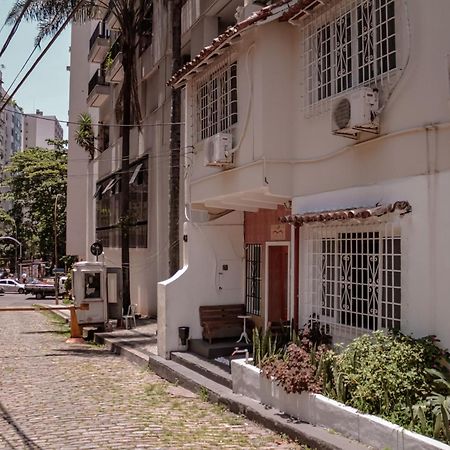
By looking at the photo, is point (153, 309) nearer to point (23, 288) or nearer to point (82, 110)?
point (82, 110)

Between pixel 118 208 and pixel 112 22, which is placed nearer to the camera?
pixel 118 208

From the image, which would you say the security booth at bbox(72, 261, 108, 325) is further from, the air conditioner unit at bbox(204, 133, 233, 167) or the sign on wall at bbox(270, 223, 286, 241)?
the air conditioner unit at bbox(204, 133, 233, 167)

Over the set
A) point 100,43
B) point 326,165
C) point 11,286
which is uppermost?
point 100,43

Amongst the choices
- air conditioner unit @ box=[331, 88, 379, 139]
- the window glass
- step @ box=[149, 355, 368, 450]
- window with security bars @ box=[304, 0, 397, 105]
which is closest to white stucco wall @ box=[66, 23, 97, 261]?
the window glass

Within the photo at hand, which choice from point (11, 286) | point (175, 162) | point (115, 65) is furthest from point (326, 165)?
point (11, 286)

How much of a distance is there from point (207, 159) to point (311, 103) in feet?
8.02

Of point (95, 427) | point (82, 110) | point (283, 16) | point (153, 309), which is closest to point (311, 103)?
point (283, 16)

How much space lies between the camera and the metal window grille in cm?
728

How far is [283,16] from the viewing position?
29.5 ft

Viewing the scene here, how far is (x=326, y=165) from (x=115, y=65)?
17.7 meters

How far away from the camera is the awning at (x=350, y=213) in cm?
686

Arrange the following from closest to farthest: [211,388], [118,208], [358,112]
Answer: [358,112] < [211,388] < [118,208]

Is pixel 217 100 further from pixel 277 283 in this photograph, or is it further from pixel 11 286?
pixel 11 286

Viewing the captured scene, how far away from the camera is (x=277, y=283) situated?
457 inches
